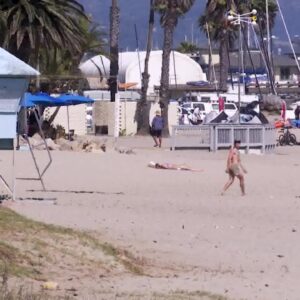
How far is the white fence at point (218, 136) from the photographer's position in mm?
36875

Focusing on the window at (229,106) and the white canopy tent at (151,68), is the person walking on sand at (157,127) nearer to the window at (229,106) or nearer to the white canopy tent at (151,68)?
the window at (229,106)

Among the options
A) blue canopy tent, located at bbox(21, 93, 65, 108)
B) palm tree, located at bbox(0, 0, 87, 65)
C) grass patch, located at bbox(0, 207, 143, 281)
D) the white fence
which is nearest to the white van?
palm tree, located at bbox(0, 0, 87, 65)

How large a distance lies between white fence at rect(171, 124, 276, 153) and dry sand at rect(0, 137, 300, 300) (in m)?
4.52

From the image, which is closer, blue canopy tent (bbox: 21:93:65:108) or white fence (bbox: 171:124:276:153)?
blue canopy tent (bbox: 21:93:65:108)

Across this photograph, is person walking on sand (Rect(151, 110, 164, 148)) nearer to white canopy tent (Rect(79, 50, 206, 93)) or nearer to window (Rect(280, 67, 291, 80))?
white canopy tent (Rect(79, 50, 206, 93))

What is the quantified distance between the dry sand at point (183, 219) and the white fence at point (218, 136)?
14.8 ft

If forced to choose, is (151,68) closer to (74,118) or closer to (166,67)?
(166,67)

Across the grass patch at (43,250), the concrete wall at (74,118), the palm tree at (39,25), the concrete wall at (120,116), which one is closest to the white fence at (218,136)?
the palm tree at (39,25)

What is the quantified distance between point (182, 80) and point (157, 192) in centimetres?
7190

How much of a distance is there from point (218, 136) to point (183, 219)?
19140mm

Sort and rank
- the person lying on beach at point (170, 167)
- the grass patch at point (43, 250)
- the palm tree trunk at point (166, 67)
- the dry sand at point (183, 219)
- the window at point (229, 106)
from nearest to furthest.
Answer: the grass patch at point (43, 250)
the dry sand at point (183, 219)
the person lying on beach at point (170, 167)
the palm tree trunk at point (166, 67)
the window at point (229, 106)

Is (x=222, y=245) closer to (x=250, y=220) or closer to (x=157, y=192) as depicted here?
(x=250, y=220)

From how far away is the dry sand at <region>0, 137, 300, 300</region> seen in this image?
38.5ft

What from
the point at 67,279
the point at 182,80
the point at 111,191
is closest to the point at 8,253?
the point at 67,279
